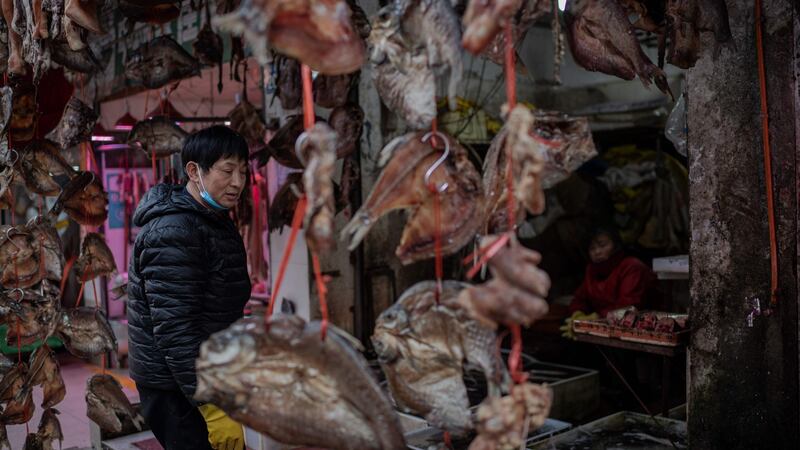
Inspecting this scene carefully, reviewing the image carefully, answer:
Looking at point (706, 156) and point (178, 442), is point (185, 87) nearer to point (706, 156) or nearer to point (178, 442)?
point (178, 442)

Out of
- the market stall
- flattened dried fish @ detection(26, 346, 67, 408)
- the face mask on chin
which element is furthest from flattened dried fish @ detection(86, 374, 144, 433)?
the face mask on chin

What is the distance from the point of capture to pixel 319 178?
5.06 ft

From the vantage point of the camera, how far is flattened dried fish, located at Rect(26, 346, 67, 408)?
3.62 metres

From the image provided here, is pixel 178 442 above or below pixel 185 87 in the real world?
below

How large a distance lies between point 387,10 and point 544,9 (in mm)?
456

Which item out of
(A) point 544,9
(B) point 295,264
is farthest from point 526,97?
(A) point 544,9

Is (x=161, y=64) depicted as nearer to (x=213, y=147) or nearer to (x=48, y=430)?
(x=213, y=147)

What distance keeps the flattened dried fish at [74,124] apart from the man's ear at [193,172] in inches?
35.8

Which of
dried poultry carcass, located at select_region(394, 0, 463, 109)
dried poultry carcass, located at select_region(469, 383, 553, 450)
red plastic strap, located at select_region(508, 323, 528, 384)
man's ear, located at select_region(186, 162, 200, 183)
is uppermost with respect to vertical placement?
dried poultry carcass, located at select_region(394, 0, 463, 109)

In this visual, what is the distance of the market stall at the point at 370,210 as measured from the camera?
1.59 meters

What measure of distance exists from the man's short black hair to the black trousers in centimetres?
108

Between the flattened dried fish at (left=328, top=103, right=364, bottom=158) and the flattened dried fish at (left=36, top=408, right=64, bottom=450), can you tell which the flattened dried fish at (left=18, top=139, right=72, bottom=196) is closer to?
the flattened dried fish at (left=36, top=408, right=64, bottom=450)

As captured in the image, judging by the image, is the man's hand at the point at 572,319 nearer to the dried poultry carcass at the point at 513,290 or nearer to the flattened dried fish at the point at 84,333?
the flattened dried fish at the point at 84,333

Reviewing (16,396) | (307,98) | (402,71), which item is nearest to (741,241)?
(402,71)
